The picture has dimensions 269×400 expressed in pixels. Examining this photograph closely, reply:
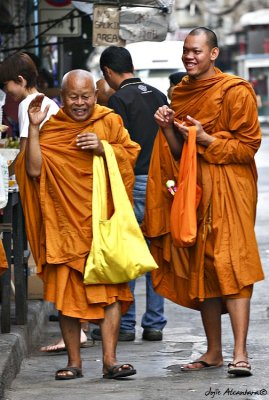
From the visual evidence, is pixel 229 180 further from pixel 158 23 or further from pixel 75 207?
pixel 158 23

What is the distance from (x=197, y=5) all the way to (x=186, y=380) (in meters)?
55.1

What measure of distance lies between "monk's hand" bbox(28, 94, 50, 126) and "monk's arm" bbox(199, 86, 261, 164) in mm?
901

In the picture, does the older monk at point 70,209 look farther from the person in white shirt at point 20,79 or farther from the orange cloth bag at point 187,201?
the person in white shirt at point 20,79

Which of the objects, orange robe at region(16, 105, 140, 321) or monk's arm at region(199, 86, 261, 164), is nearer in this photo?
orange robe at region(16, 105, 140, 321)

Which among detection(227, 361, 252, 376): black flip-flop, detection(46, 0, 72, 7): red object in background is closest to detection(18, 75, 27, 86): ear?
detection(227, 361, 252, 376): black flip-flop

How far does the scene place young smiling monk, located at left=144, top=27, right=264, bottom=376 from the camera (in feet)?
21.5

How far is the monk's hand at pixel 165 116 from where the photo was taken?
666cm

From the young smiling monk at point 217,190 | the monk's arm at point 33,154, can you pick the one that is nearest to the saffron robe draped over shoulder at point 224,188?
the young smiling monk at point 217,190

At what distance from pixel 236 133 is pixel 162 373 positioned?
56.4 inches

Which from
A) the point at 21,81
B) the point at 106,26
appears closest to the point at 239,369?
the point at 21,81

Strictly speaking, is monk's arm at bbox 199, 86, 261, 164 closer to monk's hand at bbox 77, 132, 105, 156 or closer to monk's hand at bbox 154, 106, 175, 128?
monk's hand at bbox 154, 106, 175, 128

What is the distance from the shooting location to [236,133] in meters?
6.64

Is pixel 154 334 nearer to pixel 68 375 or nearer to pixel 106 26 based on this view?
pixel 68 375

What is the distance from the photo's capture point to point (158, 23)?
11.0 meters
